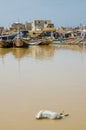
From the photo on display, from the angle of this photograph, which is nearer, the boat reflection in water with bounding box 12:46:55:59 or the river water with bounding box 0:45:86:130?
the river water with bounding box 0:45:86:130

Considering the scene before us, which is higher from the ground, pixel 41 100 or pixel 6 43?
pixel 41 100

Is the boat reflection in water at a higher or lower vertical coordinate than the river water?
lower

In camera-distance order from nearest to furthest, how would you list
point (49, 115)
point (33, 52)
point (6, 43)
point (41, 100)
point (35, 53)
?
1. point (49, 115)
2. point (41, 100)
3. point (35, 53)
4. point (33, 52)
5. point (6, 43)

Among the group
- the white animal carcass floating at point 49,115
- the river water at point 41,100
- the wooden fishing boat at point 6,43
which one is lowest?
the wooden fishing boat at point 6,43

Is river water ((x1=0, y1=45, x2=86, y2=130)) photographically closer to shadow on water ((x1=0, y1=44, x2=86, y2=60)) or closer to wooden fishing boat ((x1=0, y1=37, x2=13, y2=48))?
shadow on water ((x1=0, y1=44, x2=86, y2=60))

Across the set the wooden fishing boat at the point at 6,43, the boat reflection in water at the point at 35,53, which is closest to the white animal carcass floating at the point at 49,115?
the boat reflection in water at the point at 35,53

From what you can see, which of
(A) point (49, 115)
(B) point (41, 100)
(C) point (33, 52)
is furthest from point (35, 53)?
(A) point (49, 115)

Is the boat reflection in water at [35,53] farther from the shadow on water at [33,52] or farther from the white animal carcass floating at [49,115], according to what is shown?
the white animal carcass floating at [49,115]

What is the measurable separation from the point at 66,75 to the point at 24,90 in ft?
11.1

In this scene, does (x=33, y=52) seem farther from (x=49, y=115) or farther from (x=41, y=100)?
(x=49, y=115)

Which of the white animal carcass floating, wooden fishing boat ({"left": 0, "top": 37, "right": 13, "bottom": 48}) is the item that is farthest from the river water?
wooden fishing boat ({"left": 0, "top": 37, "right": 13, "bottom": 48})

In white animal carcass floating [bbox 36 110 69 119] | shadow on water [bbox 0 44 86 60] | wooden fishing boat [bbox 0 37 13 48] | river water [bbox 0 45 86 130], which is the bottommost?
shadow on water [bbox 0 44 86 60]

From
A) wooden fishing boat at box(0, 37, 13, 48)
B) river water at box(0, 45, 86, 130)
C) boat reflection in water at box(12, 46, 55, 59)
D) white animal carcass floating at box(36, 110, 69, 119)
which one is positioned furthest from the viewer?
wooden fishing boat at box(0, 37, 13, 48)

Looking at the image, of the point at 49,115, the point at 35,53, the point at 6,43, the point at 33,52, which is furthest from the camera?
the point at 6,43
